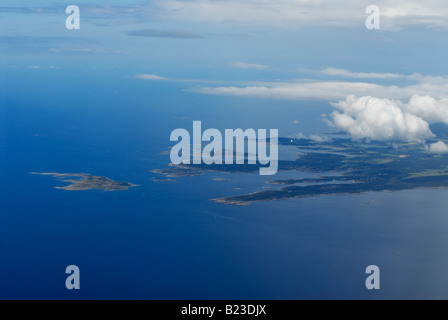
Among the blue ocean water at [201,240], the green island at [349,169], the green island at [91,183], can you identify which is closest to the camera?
the blue ocean water at [201,240]

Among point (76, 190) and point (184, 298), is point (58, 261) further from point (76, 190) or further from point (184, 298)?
point (76, 190)

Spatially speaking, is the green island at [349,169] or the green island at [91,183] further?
the green island at [349,169]

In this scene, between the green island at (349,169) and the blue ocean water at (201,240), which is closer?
the blue ocean water at (201,240)

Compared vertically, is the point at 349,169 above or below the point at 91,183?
above

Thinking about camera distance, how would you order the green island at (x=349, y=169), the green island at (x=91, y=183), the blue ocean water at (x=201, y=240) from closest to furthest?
1. the blue ocean water at (x=201, y=240)
2. the green island at (x=91, y=183)
3. the green island at (x=349, y=169)

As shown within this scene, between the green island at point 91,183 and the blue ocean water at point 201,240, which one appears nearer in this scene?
the blue ocean water at point 201,240

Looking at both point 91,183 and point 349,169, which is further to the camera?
point 349,169

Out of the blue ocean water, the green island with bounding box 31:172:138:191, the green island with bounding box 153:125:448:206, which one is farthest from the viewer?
the green island with bounding box 153:125:448:206
